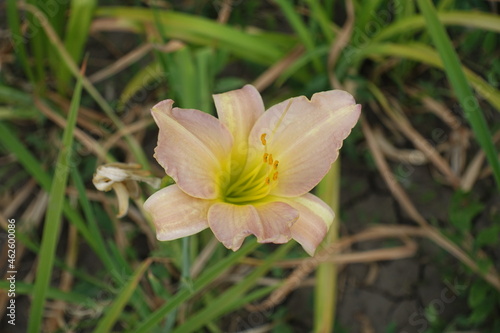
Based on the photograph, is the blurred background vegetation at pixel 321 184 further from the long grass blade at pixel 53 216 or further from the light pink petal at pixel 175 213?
the light pink petal at pixel 175 213

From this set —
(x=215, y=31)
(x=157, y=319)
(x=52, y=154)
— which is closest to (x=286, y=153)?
(x=157, y=319)

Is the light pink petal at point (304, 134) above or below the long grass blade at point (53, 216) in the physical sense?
above

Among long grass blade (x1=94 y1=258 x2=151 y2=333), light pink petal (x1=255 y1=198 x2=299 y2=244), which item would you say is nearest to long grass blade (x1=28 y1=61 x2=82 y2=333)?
long grass blade (x1=94 y1=258 x2=151 y2=333)

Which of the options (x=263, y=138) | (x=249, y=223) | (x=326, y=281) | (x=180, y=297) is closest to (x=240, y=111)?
(x=263, y=138)

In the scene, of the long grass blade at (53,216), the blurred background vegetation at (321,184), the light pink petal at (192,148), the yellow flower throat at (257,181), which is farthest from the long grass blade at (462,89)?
the long grass blade at (53,216)

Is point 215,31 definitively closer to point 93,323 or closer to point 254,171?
point 254,171

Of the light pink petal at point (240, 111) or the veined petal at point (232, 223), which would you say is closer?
the veined petal at point (232, 223)
